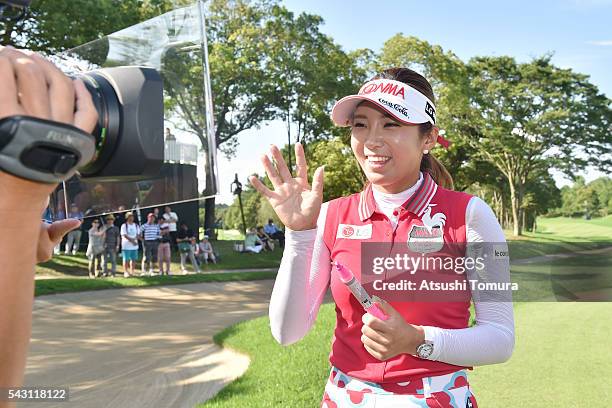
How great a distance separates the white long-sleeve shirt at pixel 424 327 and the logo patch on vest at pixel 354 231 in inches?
3.3

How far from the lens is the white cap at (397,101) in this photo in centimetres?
199

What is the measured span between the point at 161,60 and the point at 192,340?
25.8ft

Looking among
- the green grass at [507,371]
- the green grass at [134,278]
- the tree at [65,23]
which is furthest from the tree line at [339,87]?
the green grass at [507,371]

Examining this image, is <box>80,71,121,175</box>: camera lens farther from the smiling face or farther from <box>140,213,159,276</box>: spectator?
<box>140,213,159,276</box>: spectator

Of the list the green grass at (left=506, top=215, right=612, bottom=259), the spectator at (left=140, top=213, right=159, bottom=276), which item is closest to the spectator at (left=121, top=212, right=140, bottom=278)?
the spectator at (left=140, top=213, right=159, bottom=276)

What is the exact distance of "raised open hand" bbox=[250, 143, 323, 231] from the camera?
1.94 m

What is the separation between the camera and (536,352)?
273 inches

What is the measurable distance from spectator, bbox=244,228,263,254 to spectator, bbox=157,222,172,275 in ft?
20.9

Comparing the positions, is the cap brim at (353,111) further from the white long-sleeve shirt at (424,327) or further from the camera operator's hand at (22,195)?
the camera operator's hand at (22,195)

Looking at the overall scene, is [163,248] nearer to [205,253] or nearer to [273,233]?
[205,253]

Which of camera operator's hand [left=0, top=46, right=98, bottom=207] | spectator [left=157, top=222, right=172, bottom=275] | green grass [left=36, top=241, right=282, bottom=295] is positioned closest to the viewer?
camera operator's hand [left=0, top=46, right=98, bottom=207]

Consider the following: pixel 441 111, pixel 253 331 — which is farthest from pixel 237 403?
pixel 441 111

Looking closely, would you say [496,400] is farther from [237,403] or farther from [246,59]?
[246,59]

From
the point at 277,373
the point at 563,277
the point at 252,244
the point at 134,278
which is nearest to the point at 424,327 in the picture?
the point at 277,373
